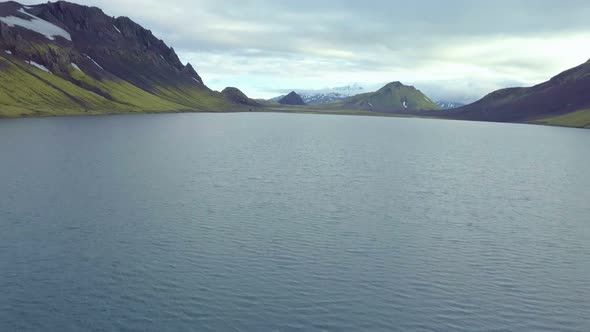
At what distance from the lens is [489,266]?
47719mm

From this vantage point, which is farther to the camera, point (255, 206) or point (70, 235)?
point (255, 206)

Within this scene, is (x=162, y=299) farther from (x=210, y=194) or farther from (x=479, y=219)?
(x=479, y=219)

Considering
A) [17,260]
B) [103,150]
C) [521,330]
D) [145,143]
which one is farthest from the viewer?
[145,143]

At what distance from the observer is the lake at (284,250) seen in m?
36.1

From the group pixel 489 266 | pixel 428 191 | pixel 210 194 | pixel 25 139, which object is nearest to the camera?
pixel 489 266

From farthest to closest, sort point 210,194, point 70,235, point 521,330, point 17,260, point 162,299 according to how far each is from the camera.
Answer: point 210,194 < point 70,235 < point 17,260 < point 162,299 < point 521,330

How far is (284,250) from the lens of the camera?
5016cm

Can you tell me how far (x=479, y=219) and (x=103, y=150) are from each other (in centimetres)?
9764

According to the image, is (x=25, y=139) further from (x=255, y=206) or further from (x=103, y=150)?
(x=255, y=206)

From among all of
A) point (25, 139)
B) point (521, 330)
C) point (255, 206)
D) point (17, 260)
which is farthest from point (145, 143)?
point (521, 330)

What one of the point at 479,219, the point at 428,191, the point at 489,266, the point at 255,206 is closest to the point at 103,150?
the point at 255,206

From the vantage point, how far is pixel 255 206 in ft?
225

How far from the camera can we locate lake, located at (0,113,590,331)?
1422 inches

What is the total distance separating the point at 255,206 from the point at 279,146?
298 ft
